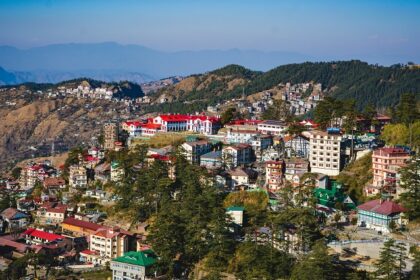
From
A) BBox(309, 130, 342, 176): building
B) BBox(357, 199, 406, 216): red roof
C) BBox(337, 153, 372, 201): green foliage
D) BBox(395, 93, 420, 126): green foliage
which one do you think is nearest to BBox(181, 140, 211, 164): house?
BBox(309, 130, 342, 176): building

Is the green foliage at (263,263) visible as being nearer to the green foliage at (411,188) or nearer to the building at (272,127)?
the green foliage at (411,188)

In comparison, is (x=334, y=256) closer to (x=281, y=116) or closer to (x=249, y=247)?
(x=249, y=247)

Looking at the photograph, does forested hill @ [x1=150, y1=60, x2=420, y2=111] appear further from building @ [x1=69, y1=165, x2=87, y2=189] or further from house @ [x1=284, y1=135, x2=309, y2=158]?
house @ [x1=284, y1=135, x2=309, y2=158]

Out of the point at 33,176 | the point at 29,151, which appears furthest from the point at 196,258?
the point at 29,151

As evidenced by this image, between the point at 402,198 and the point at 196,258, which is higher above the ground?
the point at 402,198

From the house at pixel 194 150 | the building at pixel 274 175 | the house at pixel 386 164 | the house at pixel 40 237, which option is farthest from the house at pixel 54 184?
the house at pixel 386 164
